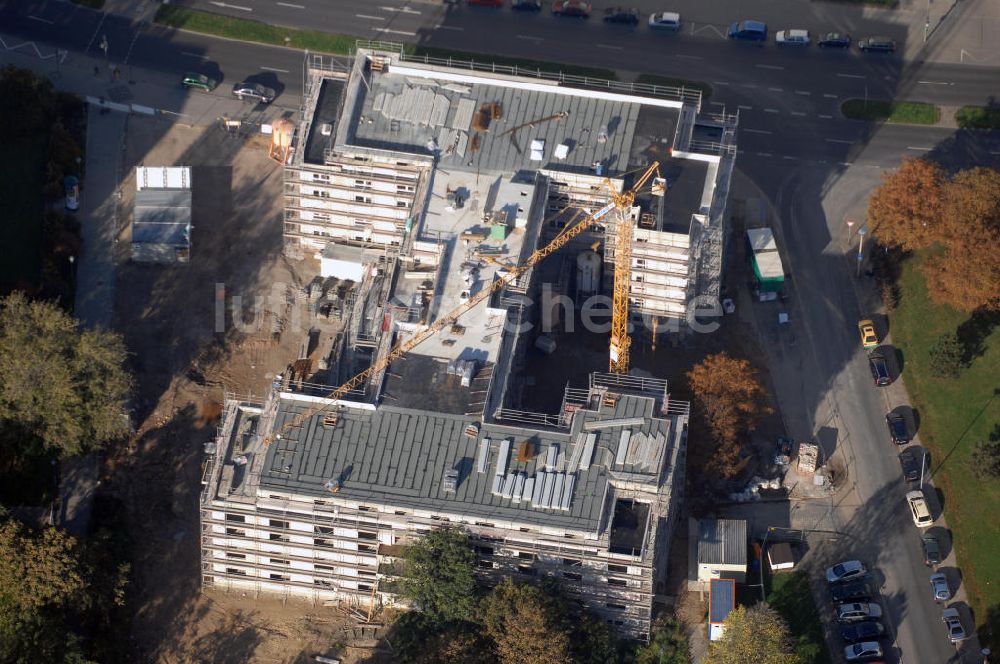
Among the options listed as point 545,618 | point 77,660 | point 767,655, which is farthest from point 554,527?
point 77,660

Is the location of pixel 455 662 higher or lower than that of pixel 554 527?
lower

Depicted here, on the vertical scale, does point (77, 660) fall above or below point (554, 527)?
below

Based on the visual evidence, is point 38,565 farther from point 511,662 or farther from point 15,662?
point 511,662

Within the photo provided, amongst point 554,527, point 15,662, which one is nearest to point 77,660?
point 15,662

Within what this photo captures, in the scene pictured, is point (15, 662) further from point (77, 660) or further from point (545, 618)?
point (545, 618)

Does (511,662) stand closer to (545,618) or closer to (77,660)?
(545,618)

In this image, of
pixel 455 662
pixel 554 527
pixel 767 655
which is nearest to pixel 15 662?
pixel 455 662
